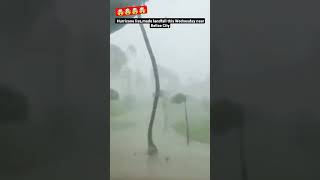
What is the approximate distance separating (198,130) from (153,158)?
0.31 meters

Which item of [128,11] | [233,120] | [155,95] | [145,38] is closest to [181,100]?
[155,95]

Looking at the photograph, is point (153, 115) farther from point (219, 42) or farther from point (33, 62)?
point (33, 62)

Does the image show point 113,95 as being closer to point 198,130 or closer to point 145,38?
point 145,38

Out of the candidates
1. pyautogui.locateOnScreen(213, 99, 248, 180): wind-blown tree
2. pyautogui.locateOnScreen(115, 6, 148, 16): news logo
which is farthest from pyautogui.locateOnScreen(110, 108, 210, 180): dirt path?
pyautogui.locateOnScreen(115, 6, 148, 16): news logo

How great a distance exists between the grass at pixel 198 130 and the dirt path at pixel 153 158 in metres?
0.03

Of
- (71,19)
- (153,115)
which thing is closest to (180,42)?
(153,115)

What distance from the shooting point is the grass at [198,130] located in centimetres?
177

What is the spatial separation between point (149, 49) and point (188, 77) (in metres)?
0.28

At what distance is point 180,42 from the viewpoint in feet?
5.87

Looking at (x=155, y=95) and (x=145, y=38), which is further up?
(x=145, y=38)

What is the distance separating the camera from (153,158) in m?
1.80

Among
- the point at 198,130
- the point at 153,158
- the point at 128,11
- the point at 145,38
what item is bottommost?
the point at 153,158

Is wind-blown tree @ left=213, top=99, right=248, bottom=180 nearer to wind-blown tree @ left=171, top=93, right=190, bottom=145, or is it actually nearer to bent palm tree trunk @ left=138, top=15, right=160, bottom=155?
wind-blown tree @ left=171, top=93, right=190, bottom=145

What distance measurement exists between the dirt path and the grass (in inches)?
1.2
